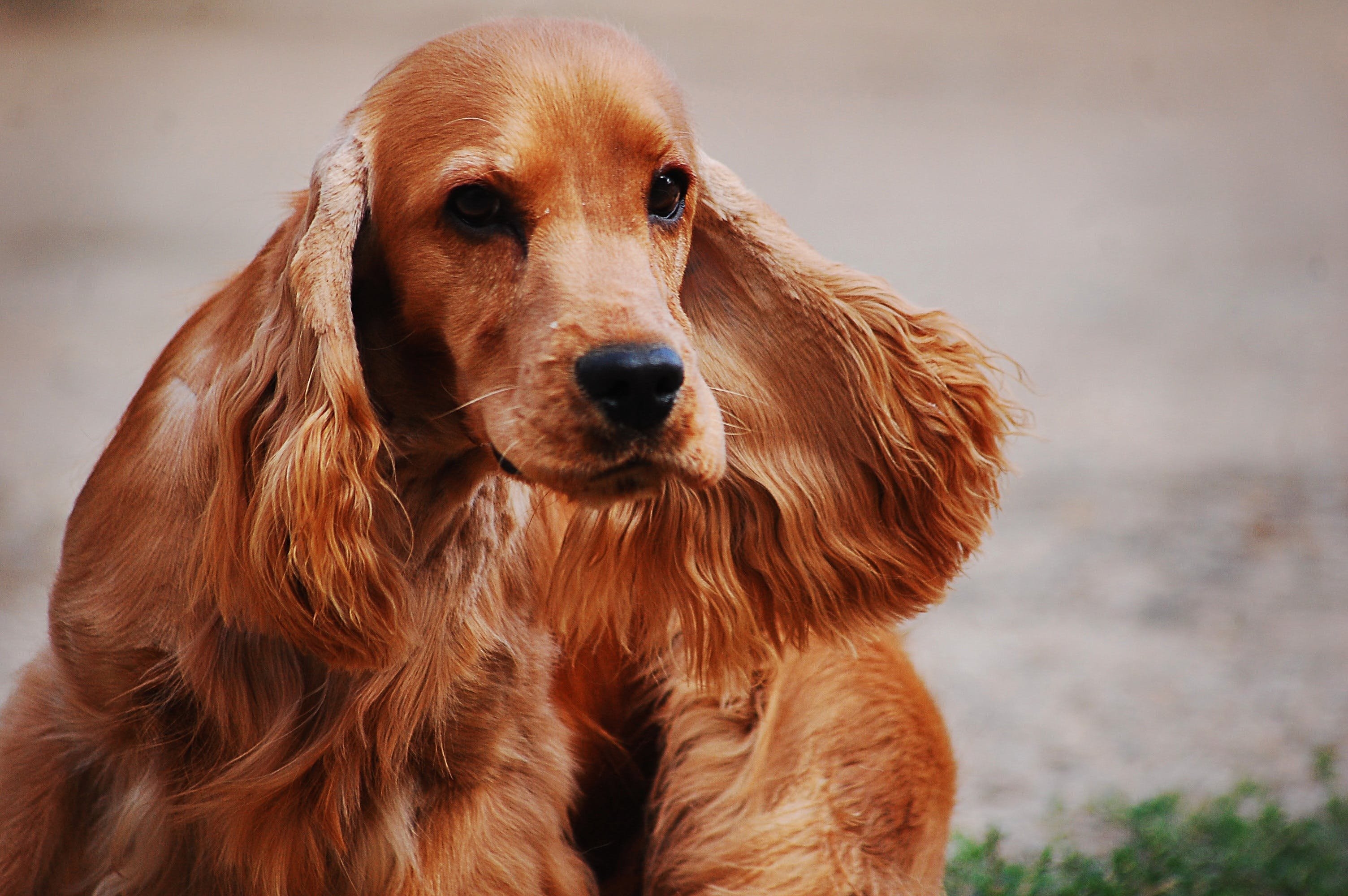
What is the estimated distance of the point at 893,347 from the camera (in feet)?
8.32

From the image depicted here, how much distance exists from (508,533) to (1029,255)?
298 inches

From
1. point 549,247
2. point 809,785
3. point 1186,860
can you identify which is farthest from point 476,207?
point 1186,860

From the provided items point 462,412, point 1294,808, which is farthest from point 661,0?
point 462,412

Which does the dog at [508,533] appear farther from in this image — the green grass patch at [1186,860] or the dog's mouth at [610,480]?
the green grass patch at [1186,860]

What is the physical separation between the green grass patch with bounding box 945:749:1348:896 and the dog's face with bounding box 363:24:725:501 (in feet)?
6.08

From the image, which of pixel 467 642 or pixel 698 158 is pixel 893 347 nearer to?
pixel 698 158


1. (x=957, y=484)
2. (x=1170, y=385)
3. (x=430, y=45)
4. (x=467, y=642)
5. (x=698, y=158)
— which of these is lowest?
(x=1170, y=385)

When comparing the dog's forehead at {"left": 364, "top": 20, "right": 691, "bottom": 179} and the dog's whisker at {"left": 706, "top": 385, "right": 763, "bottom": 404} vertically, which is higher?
the dog's forehead at {"left": 364, "top": 20, "right": 691, "bottom": 179}

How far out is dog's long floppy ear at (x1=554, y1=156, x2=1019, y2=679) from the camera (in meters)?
2.50

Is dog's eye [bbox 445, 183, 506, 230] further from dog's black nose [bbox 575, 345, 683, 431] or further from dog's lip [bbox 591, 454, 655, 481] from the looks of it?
dog's lip [bbox 591, 454, 655, 481]

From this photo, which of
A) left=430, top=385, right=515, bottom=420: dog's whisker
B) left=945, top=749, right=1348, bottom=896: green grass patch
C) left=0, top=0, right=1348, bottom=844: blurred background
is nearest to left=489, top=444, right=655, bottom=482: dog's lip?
left=430, top=385, right=515, bottom=420: dog's whisker

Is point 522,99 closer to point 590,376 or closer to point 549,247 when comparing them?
point 549,247

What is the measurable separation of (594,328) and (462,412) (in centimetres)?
39

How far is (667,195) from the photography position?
222cm
